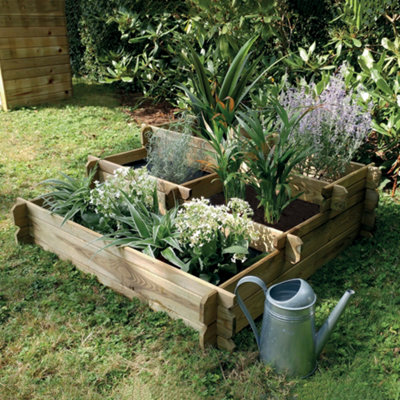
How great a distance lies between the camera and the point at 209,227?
7.86ft

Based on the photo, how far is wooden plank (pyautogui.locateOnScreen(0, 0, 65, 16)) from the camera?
5750 mm

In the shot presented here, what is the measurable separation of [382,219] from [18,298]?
268 centimetres

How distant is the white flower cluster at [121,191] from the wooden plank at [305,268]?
960mm

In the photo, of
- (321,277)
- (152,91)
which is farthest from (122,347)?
(152,91)

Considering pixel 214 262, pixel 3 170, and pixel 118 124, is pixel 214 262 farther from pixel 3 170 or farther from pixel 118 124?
pixel 118 124

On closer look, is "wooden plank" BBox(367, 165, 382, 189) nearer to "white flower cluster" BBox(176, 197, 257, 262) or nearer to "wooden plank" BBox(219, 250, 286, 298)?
"wooden plank" BBox(219, 250, 286, 298)

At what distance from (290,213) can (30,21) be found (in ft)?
15.4

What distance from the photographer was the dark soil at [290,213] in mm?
3045

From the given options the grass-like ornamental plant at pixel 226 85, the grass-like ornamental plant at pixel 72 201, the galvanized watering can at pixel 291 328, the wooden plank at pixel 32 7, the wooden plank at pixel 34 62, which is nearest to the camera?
the galvanized watering can at pixel 291 328

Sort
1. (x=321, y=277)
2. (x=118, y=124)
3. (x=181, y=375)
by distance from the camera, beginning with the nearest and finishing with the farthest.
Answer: (x=181, y=375), (x=321, y=277), (x=118, y=124)

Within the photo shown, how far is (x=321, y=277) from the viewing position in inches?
115

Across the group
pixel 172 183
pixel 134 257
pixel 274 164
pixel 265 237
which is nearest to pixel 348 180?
pixel 274 164

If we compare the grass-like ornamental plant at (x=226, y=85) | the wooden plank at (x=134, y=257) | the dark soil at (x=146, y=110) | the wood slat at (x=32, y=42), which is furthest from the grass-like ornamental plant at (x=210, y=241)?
the wood slat at (x=32, y=42)

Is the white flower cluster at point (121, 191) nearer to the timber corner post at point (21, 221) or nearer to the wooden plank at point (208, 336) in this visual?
the timber corner post at point (21, 221)
